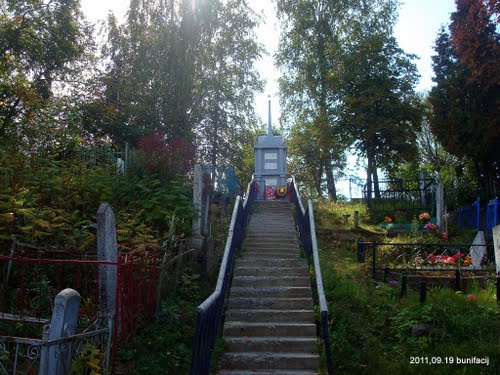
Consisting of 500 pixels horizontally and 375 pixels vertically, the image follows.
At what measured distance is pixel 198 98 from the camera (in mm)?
21297

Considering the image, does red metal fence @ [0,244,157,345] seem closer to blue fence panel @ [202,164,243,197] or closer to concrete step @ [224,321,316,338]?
concrete step @ [224,321,316,338]

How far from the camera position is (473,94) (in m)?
20.3

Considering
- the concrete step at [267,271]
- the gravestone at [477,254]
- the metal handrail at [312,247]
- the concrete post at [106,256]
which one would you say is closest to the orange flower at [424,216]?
the gravestone at [477,254]

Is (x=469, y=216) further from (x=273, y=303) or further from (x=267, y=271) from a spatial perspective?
(x=273, y=303)

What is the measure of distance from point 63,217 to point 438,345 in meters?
6.35

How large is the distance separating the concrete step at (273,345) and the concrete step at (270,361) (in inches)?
5.5

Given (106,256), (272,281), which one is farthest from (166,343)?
(272,281)

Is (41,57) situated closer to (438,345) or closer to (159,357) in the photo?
(159,357)

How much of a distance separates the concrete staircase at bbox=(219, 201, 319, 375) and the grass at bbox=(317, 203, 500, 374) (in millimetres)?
465

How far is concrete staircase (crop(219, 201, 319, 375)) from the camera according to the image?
741 centimetres

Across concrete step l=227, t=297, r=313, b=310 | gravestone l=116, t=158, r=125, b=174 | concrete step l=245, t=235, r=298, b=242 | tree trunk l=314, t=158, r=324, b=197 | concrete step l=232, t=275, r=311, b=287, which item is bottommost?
concrete step l=227, t=297, r=313, b=310

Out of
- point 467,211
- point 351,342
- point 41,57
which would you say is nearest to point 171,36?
point 41,57

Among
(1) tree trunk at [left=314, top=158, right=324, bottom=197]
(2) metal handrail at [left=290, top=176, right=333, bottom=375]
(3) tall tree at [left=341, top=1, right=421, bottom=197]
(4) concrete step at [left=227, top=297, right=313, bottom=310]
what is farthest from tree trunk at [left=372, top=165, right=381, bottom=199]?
(4) concrete step at [left=227, top=297, right=313, bottom=310]

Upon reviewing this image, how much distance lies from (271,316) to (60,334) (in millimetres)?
3923
